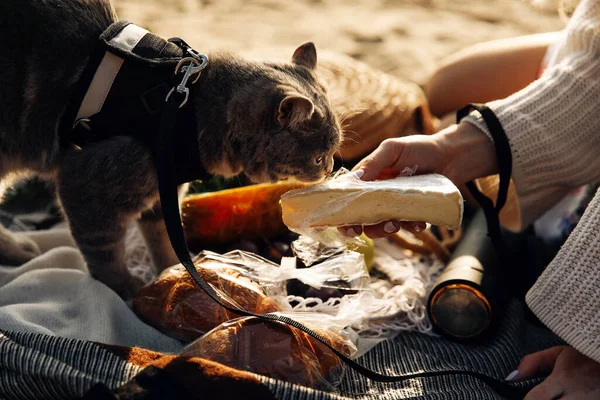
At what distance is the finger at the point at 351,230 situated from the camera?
1.83 m

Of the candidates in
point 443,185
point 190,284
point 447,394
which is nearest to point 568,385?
point 447,394

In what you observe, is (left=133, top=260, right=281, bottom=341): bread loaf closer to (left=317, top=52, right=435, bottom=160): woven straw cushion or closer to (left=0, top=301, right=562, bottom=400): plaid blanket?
(left=0, top=301, right=562, bottom=400): plaid blanket

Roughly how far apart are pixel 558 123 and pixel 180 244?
1.37 metres

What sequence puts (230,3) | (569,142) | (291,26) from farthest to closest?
(230,3)
(291,26)
(569,142)

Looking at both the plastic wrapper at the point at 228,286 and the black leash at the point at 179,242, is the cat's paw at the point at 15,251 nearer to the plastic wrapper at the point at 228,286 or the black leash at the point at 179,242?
the plastic wrapper at the point at 228,286

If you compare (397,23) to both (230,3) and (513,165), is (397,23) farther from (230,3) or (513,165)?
(513,165)

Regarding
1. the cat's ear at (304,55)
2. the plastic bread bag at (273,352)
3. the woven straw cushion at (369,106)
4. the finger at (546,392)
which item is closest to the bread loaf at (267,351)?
the plastic bread bag at (273,352)

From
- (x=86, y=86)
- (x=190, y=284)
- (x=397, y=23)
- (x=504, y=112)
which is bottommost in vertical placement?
(x=397, y=23)

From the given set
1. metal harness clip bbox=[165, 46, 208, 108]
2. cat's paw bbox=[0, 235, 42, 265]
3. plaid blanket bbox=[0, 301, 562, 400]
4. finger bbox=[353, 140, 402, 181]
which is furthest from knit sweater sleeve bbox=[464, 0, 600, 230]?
Result: cat's paw bbox=[0, 235, 42, 265]

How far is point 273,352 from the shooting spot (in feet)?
5.28

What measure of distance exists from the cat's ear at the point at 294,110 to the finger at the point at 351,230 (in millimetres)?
353

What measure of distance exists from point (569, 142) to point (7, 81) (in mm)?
1884

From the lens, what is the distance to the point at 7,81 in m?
1.90

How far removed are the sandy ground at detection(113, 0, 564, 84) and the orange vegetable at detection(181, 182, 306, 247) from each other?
1.95 meters
